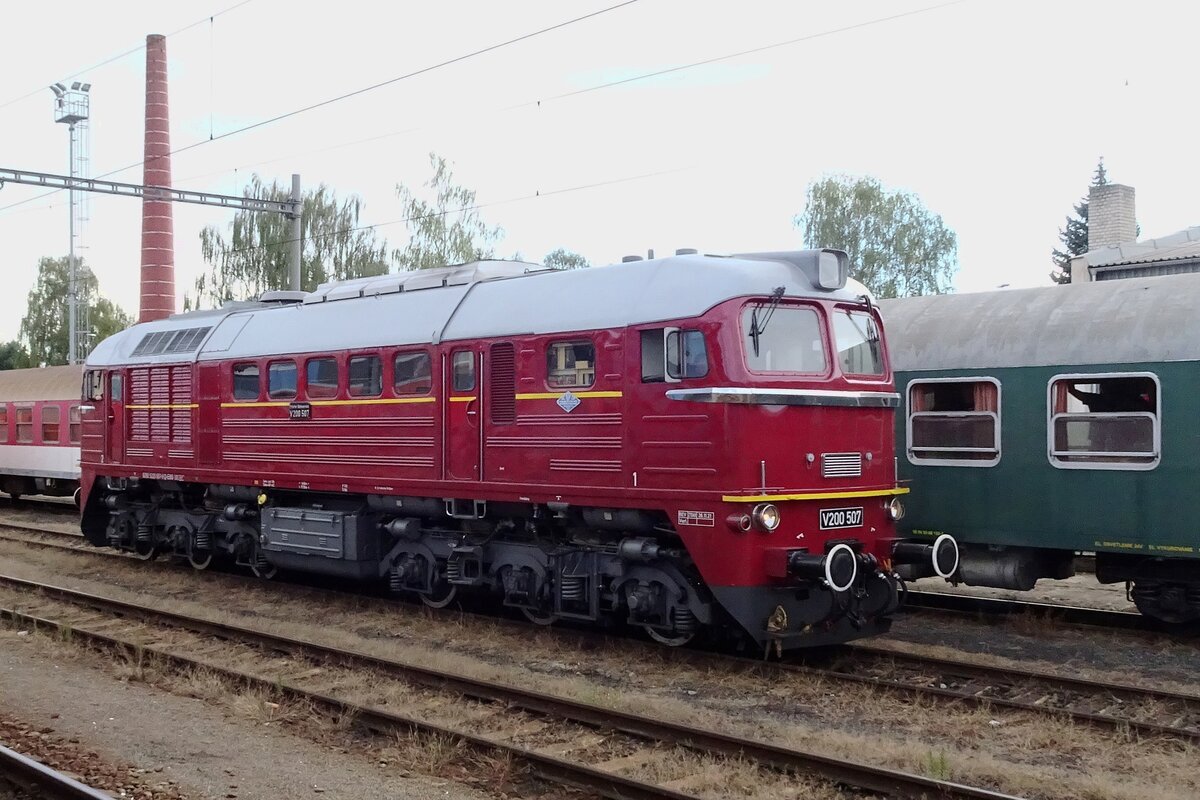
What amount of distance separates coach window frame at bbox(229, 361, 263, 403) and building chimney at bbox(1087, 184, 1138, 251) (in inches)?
→ 815

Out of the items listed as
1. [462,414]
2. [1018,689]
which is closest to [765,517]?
[1018,689]

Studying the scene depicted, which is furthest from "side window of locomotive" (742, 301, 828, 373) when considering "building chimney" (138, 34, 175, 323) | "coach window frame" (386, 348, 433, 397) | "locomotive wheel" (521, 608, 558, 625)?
"building chimney" (138, 34, 175, 323)

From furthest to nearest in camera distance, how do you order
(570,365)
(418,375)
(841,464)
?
1. (418,375)
2. (570,365)
3. (841,464)

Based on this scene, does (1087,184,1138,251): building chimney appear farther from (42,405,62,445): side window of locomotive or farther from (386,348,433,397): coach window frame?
(42,405,62,445): side window of locomotive

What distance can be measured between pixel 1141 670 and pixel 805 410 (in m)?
4.05

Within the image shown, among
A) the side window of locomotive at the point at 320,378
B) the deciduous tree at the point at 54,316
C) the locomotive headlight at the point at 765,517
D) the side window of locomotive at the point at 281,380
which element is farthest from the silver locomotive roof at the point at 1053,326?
the deciduous tree at the point at 54,316

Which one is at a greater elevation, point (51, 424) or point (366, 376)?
point (366, 376)

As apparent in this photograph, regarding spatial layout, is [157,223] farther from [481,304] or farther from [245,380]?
[481,304]

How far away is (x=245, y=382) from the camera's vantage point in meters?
15.6

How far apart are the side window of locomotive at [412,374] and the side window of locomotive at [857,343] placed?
459 cm

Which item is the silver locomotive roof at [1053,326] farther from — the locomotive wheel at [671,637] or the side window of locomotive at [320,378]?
the side window of locomotive at [320,378]

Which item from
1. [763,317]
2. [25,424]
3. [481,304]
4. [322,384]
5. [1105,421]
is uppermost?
[481,304]

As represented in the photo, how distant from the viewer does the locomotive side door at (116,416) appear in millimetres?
18234

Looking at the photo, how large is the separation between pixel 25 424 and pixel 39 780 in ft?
84.3
